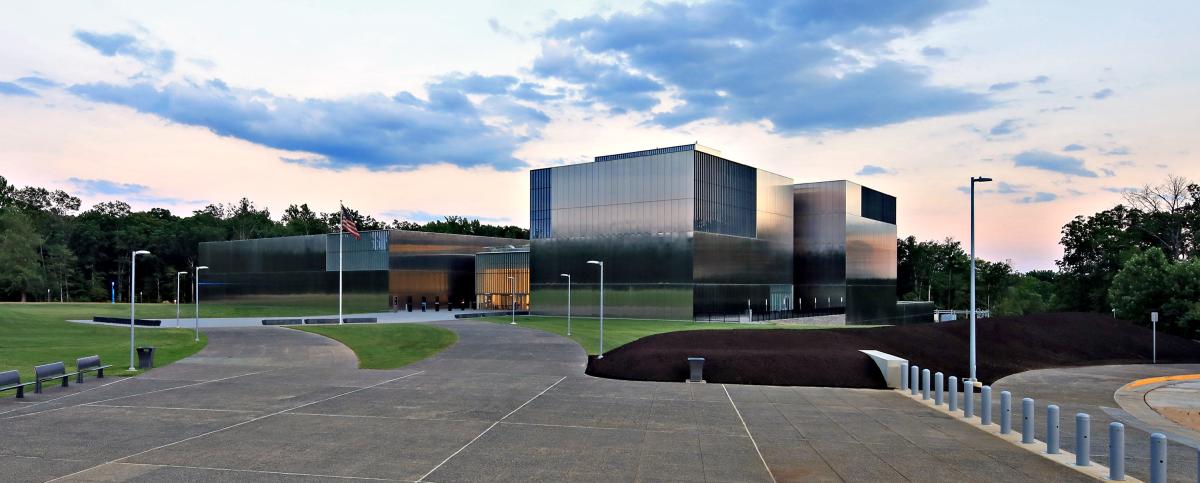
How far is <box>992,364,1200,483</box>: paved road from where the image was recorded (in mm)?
15422

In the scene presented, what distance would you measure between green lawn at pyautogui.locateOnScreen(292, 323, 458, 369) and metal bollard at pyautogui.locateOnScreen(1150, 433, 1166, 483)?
27.4 metres

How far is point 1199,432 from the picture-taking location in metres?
20.3

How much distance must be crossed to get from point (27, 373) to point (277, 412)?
16.7 meters

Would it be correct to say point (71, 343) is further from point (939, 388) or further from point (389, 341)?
point (939, 388)

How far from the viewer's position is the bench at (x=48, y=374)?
79.4 feet

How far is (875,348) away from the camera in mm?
36844

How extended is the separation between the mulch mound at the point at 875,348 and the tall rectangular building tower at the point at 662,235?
987 inches

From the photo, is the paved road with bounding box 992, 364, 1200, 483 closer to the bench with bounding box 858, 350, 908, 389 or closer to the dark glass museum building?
the bench with bounding box 858, 350, 908, 389

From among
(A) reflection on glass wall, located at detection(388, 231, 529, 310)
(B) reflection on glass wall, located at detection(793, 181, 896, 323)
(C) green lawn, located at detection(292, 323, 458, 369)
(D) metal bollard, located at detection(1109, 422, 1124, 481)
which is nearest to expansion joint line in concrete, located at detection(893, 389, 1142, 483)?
(D) metal bollard, located at detection(1109, 422, 1124, 481)

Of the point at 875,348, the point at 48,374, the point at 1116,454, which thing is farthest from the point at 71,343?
the point at 1116,454

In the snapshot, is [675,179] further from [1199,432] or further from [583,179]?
[1199,432]

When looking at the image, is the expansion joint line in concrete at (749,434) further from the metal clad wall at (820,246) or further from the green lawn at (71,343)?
the metal clad wall at (820,246)

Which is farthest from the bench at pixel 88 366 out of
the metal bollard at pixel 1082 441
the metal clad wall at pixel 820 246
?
the metal clad wall at pixel 820 246

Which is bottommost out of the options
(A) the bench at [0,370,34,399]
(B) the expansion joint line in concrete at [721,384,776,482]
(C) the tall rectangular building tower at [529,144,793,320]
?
(B) the expansion joint line in concrete at [721,384,776,482]
